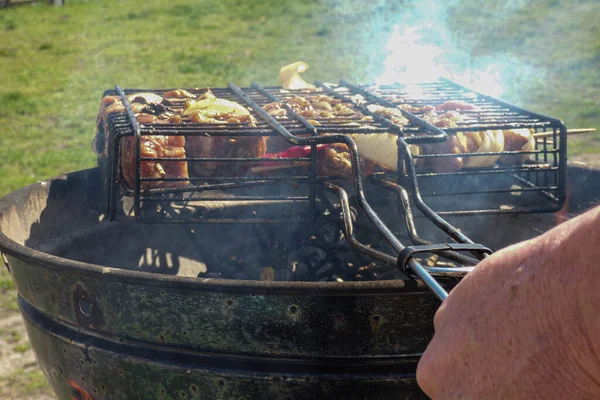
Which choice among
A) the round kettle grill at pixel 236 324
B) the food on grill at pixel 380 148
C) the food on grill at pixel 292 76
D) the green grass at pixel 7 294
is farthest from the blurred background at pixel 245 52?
the round kettle grill at pixel 236 324

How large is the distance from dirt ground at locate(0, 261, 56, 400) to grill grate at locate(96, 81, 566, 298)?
1.21 m

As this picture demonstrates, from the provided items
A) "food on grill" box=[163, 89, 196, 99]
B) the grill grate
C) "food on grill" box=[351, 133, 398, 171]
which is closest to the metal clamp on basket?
the grill grate

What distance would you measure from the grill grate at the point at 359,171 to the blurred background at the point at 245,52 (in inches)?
52.1

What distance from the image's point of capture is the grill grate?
1.95 meters

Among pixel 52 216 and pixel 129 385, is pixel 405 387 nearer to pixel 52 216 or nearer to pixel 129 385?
pixel 129 385

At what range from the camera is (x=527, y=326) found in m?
0.94

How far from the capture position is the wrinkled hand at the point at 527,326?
868 millimetres

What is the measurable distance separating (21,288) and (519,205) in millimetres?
2186

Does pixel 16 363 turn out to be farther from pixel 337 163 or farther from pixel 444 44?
pixel 444 44

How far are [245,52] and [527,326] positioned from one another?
10.0 meters

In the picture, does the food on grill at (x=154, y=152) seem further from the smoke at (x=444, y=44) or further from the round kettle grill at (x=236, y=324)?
the smoke at (x=444, y=44)

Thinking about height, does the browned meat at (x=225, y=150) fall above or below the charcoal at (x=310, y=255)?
above

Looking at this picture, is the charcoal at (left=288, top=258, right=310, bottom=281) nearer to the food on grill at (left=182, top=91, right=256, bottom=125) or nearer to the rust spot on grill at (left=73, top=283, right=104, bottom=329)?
the food on grill at (left=182, top=91, right=256, bottom=125)

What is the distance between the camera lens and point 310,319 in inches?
66.9
